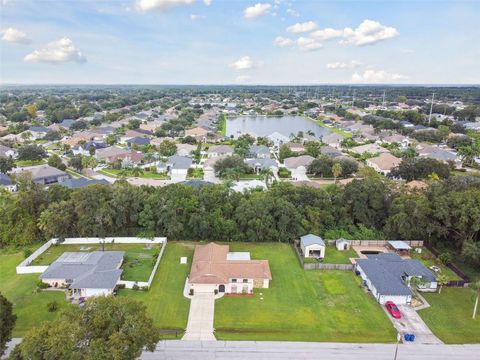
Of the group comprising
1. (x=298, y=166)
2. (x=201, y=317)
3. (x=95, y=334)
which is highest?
(x=95, y=334)

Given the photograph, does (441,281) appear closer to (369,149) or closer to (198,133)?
(369,149)

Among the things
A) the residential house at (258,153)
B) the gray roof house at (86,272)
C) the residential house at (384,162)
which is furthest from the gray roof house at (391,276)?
the residential house at (258,153)

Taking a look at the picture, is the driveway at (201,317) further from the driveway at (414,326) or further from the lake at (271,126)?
the lake at (271,126)

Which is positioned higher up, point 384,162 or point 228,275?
point 384,162

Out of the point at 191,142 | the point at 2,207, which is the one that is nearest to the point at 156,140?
the point at 191,142

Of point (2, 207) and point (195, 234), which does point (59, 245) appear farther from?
point (195, 234)

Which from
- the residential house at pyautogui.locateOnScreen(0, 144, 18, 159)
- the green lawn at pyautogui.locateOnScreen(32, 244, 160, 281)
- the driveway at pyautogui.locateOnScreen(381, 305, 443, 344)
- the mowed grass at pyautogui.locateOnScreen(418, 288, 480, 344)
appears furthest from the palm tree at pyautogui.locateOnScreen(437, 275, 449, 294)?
the residential house at pyautogui.locateOnScreen(0, 144, 18, 159)

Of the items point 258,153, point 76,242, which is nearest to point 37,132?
point 258,153
